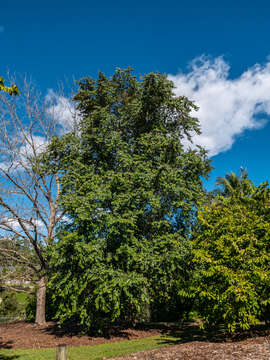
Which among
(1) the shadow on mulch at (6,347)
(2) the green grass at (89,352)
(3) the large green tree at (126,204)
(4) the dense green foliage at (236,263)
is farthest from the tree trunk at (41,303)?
(4) the dense green foliage at (236,263)

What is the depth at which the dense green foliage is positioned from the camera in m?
7.00

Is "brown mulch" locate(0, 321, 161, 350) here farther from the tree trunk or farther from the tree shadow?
the tree trunk

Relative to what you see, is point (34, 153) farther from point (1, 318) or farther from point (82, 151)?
point (1, 318)

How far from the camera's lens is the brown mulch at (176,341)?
241 inches

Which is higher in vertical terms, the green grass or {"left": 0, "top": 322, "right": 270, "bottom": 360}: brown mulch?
{"left": 0, "top": 322, "right": 270, "bottom": 360}: brown mulch

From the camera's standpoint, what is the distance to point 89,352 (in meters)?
8.38

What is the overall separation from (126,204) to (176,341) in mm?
4938

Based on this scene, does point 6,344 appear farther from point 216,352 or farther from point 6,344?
point 216,352

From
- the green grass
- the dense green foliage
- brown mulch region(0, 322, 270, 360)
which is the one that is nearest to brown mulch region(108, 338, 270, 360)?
brown mulch region(0, 322, 270, 360)

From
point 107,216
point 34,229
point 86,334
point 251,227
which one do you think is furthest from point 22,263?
point 251,227

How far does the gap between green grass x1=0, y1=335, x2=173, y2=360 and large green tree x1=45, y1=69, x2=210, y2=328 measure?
92 centimetres

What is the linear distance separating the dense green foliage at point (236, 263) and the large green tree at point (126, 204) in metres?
2.18

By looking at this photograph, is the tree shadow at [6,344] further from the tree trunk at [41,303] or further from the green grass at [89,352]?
the tree trunk at [41,303]

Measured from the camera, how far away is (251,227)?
7.79m
